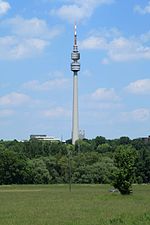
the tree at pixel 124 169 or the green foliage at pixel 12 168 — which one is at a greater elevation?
the green foliage at pixel 12 168

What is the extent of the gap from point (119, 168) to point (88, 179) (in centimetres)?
7127

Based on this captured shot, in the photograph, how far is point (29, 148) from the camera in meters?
175

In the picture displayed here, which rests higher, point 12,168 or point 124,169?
point 12,168

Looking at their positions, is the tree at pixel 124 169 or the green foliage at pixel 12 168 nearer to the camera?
the tree at pixel 124 169

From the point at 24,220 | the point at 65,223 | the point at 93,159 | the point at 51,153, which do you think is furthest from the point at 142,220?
the point at 51,153

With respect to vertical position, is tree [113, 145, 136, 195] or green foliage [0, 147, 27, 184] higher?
green foliage [0, 147, 27, 184]

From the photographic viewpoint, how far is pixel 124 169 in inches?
2500

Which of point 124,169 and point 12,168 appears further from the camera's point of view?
point 12,168

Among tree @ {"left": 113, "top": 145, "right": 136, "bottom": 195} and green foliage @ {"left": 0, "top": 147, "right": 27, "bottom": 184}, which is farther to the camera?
green foliage @ {"left": 0, "top": 147, "right": 27, "bottom": 184}

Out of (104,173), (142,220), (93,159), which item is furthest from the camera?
(93,159)

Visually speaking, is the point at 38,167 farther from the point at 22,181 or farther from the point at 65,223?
the point at 65,223

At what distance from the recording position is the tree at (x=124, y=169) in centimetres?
6325

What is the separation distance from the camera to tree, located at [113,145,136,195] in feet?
208

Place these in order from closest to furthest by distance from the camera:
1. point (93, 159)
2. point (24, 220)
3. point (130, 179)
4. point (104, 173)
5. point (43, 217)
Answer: point (24, 220) → point (43, 217) → point (130, 179) → point (104, 173) → point (93, 159)
